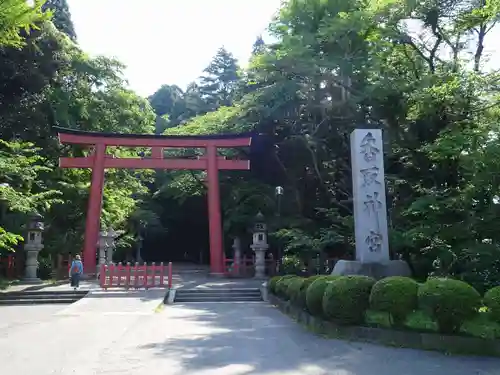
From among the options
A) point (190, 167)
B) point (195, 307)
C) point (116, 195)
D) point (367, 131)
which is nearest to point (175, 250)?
point (116, 195)

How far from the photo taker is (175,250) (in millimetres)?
42000

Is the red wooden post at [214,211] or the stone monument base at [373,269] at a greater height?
the red wooden post at [214,211]

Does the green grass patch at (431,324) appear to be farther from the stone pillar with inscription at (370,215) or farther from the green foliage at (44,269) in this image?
the green foliage at (44,269)

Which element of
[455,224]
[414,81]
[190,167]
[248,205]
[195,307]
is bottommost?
[195,307]

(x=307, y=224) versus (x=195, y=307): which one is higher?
(x=307, y=224)

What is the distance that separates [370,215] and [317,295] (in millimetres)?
3860

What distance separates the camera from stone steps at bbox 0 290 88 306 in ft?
48.9

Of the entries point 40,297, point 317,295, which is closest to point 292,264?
point 40,297

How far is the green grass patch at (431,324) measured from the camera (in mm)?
6457

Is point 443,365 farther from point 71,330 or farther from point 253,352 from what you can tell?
point 71,330

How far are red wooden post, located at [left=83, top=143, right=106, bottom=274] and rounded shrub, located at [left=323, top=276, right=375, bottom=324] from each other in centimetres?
1461

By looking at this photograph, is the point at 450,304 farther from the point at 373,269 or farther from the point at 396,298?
the point at 373,269

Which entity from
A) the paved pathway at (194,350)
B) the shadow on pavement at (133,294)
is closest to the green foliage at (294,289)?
the paved pathway at (194,350)

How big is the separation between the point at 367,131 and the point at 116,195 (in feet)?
54.5
